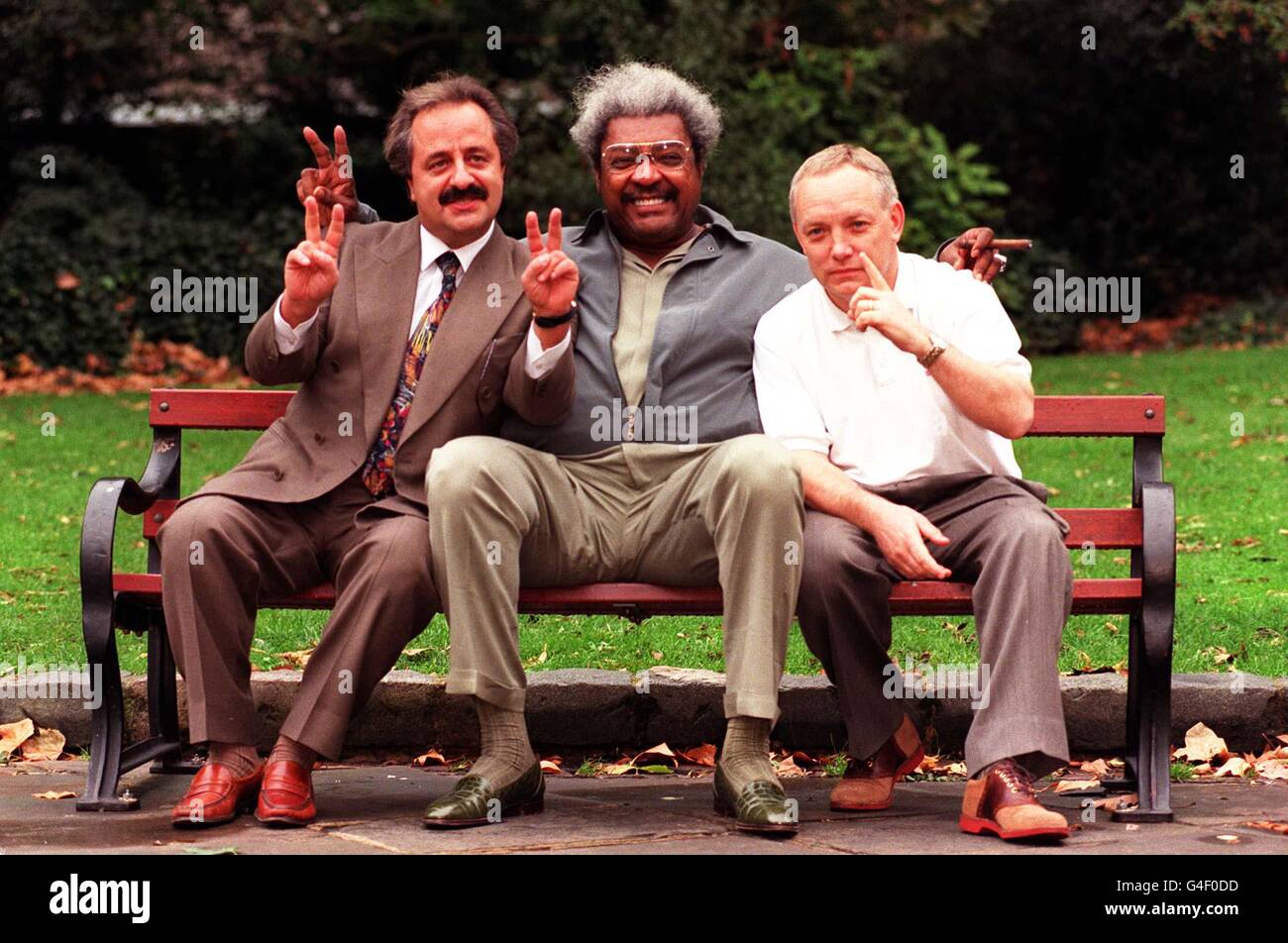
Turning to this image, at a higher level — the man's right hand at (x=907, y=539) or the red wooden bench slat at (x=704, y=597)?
the man's right hand at (x=907, y=539)

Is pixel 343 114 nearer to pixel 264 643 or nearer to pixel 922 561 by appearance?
pixel 264 643

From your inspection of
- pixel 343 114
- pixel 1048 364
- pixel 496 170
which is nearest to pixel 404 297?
pixel 496 170

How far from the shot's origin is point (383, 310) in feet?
15.6

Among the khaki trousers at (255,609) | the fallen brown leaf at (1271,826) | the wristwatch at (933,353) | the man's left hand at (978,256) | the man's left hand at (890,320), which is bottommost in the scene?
the fallen brown leaf at (1271,826)

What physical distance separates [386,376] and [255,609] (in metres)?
0.68

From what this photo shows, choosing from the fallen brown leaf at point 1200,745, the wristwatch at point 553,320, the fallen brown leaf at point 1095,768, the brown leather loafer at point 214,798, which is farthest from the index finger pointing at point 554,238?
the fallen brown leaf at point 1200,745

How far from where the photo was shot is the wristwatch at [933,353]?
14.2 feet

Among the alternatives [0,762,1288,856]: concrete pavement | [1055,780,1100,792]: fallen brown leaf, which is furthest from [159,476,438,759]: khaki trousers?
[1055,780,1100,792]: fallen brown leaf

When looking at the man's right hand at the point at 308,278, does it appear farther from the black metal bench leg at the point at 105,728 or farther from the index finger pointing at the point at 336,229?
the black metal bench leg at the point at 105,728

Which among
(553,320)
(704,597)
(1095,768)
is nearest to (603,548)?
(704,597)

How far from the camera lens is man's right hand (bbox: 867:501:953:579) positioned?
168 inches

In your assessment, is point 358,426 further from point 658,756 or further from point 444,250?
point 658,756

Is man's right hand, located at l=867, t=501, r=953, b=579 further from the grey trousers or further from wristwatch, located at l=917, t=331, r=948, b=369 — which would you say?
wristwatch, located at l=917, t=331, r=948, b=369

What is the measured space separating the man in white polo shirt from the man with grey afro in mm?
174
